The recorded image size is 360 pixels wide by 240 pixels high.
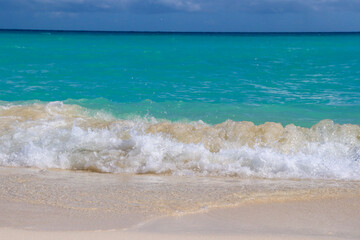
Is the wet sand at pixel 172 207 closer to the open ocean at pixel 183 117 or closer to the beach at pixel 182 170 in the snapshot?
the beach at pixel 182 170

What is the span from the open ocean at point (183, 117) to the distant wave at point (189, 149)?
0.04 feet

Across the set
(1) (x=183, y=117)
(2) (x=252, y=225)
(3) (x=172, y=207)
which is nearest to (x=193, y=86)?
(1) (x=183, y=117)

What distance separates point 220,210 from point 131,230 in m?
0.78

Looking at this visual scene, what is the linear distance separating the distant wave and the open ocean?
0.04ft

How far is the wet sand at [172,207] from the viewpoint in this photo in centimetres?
278

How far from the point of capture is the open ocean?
187 inches

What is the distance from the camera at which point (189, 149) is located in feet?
16.3

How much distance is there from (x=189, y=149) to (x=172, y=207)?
1725 millimetres

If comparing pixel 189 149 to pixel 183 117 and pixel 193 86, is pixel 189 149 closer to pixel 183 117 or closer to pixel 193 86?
pixel 183 117

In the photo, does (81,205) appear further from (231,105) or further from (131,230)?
(231,105)

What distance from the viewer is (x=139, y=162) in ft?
15.6

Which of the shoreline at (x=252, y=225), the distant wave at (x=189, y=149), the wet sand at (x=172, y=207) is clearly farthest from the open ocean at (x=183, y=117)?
the shoreline at (x=252, y=225)

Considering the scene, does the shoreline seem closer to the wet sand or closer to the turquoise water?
the wet sand

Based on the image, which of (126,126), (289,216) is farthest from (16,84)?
(289,216)
